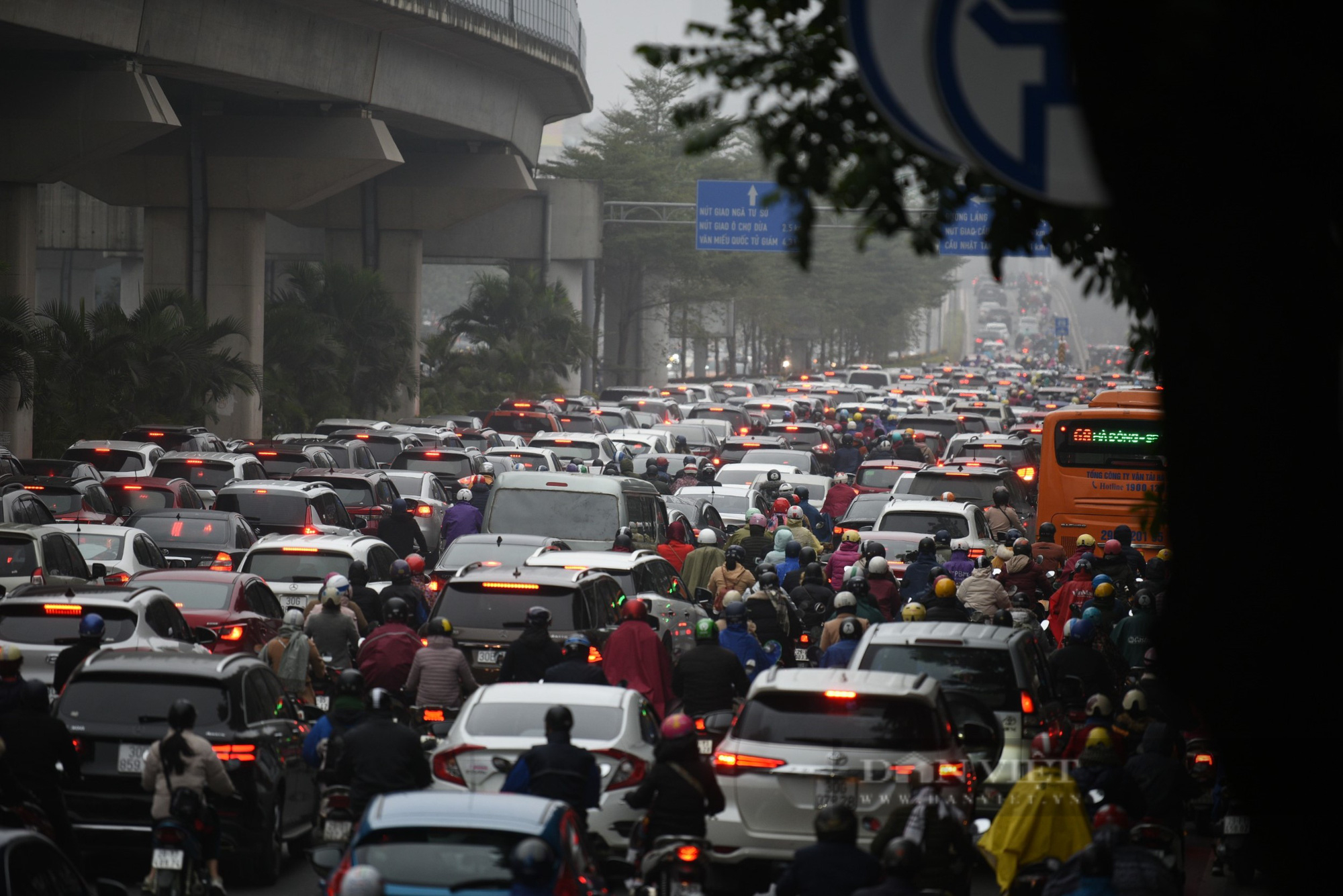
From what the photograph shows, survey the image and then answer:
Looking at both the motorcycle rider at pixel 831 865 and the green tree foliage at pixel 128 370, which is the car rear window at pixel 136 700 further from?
the green tree foliage at pixel 128 370

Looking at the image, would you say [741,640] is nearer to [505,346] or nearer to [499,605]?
[499,605]

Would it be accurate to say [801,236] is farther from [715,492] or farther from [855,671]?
[715,492]

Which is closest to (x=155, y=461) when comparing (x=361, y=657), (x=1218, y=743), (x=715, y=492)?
(x=715, y=492)

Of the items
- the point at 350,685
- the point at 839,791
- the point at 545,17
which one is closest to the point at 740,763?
the point at 839,791

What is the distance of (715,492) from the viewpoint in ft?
90.6

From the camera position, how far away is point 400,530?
2133cm

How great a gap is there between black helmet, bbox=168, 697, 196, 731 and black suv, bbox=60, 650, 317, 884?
77cm

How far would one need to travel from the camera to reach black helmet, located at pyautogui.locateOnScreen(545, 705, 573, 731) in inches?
388

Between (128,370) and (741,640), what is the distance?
25.2 metres

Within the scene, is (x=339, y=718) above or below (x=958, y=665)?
below

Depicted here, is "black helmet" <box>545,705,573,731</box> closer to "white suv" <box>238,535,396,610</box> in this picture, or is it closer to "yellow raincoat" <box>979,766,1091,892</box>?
"yellow raincoat" <box>979,766,1091,892</box>

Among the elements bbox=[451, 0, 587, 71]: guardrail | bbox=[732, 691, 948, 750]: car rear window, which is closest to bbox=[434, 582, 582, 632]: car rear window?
bbox=[732, 691, 948, 750]: car rear window

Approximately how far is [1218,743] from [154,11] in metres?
34.0

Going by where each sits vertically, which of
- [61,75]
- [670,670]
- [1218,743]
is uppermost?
[61,75]
